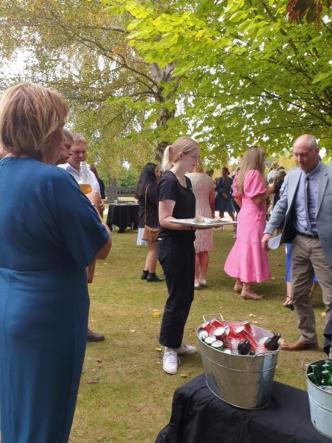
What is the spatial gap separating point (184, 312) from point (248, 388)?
1.70 metres

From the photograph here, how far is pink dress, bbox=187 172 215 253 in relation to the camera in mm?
6746

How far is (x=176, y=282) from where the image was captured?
364 centimetres

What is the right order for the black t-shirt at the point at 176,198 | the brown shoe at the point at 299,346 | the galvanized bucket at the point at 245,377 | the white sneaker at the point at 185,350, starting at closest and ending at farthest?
the galvanized bucket at the point at 245,377 < the black t-shirt at the point at 176,198 < the white sneaker at the point at 185,350 < the brown shoe at the point at 299,346

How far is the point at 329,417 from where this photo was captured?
181 centimetres

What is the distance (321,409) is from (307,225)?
2.40 meters

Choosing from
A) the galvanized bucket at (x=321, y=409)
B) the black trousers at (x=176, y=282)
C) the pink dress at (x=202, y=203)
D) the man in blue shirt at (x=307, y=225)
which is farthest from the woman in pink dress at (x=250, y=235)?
the galvanized bucket at (x=321, y=409)

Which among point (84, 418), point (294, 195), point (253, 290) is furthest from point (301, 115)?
point (84, 418)

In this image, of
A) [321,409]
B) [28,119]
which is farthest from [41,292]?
[321,409]

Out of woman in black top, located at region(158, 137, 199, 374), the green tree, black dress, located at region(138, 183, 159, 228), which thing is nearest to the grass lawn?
woman in black top, located at region(158, 137, 199, 374)

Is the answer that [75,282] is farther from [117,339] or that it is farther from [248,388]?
[117,339]

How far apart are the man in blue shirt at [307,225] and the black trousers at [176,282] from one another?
1.08 m

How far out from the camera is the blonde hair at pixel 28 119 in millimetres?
1634

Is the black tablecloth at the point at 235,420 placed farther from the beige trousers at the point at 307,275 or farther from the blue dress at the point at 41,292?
the beige trousers at the point at 307,275

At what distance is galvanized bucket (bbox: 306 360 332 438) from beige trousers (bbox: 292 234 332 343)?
84.8 inches
